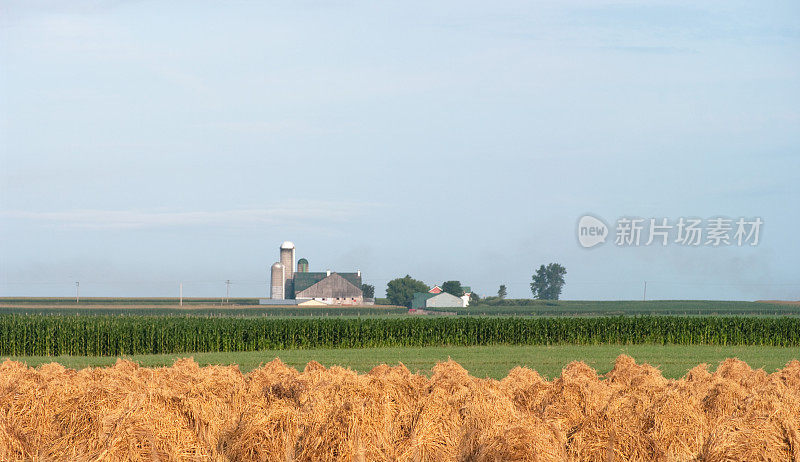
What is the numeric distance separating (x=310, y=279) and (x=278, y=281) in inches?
200

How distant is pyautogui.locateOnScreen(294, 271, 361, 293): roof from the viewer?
115 m

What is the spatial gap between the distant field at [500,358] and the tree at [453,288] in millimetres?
83816

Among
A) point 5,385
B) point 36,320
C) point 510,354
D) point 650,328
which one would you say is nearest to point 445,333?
point 510,354

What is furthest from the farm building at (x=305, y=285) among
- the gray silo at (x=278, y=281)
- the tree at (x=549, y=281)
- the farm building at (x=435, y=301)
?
the tree at (x=549, y=281)

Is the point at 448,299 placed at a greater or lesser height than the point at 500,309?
greater

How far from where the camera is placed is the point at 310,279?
382 ft

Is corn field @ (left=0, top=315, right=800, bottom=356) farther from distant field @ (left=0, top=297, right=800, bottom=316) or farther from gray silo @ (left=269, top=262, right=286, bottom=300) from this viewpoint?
gray silo @ (left=269, top=262, right=286, bottom=300)

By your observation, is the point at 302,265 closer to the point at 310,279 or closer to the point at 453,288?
the point at 310,279

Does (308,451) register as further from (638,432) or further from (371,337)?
(371,337)

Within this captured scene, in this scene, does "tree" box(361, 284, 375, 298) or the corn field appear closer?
the corn field

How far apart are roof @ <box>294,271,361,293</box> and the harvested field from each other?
103 meters

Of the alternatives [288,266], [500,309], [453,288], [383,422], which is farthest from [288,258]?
[383,422]

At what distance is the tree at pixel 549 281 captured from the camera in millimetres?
159212

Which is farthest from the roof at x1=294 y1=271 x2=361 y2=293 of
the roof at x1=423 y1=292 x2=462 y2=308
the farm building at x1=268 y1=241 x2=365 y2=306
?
the roof at x1=423 y1=292 x2=462 y2=308
